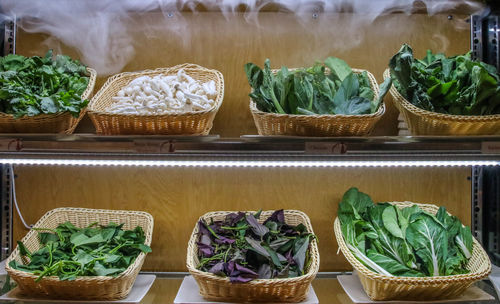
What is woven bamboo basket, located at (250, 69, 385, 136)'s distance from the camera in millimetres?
1549

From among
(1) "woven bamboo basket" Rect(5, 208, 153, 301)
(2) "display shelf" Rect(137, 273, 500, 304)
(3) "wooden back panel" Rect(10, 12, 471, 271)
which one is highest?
(3) "wooden back panel" Rect(10, 12, 471, 271)

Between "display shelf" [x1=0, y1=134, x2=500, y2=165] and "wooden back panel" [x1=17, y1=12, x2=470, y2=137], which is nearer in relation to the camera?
"display shelf" [x1=0, y1=134, x2=500, y2=165]

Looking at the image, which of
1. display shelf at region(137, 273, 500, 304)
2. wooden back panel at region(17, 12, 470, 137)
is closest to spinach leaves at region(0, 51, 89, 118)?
wooden back panel at region(17, 12, 470, 137)

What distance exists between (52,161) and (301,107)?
0.96m

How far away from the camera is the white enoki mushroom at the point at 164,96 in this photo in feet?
5.88

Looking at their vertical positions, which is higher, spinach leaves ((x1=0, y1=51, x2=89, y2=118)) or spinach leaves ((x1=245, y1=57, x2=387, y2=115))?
spinach leaves ((x1=0, y1=51, x2=89, y2=118))

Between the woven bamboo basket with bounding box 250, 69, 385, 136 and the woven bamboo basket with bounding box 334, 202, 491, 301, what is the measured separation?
1.59 feet

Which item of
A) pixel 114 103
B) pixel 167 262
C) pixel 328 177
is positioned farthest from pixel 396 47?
pixel 167 262

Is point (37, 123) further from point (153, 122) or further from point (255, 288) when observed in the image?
point (255, 288)

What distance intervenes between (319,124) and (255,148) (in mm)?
248

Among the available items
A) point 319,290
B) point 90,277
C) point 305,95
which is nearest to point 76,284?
point 90,277

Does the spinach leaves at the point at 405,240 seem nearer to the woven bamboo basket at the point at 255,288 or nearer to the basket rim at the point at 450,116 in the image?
the woven bamboo basket at the point at 255,288

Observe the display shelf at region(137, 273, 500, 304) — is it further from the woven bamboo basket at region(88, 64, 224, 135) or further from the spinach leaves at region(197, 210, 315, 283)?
the woven bamboo basket at region(88, 64, 224, 135)

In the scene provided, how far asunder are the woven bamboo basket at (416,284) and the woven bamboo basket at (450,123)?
20.0 inches
